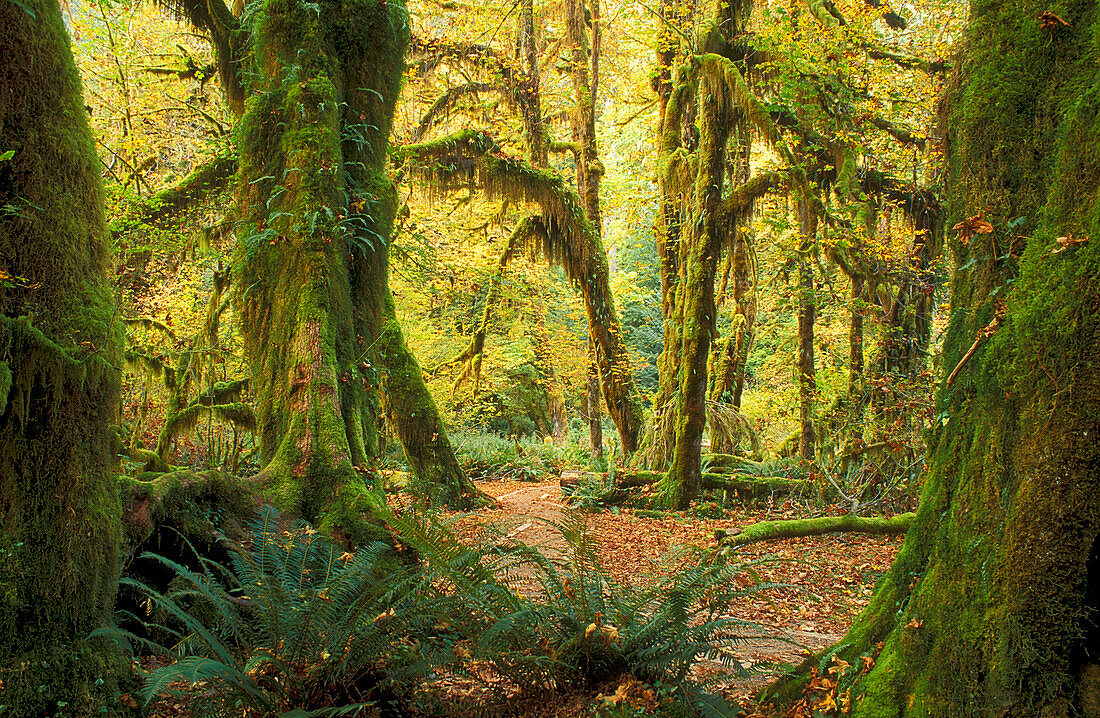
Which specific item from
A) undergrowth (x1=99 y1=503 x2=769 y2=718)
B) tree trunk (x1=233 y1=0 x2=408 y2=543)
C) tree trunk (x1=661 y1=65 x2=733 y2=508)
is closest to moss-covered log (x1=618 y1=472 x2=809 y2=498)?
tree trunk (x1=661 y1=65 x2=733 y2=508)

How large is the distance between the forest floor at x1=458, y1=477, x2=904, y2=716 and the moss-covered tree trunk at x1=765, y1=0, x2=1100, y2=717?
1.09m

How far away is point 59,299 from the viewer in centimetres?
287

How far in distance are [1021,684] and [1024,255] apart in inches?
51.9

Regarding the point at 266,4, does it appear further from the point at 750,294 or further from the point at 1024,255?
the point at 750,294

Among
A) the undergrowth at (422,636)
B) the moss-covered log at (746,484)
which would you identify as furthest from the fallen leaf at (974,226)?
the moss-covered log at (746,484)

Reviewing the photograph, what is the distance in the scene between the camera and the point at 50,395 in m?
2.81

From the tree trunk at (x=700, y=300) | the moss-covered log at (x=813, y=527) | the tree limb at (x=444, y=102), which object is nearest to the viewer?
the moss-covered log at (x=813, y=527)

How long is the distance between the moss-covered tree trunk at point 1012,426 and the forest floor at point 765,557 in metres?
1.09

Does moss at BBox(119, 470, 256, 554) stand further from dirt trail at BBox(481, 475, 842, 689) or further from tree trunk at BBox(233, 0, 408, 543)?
dirt trail at BBox(481, 475, 842, 689)

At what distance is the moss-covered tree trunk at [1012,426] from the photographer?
5.49 feet

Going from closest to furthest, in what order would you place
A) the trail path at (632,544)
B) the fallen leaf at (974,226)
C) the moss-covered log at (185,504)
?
1. the fallen leaf at (974,226)
2. the moss-covered log at (185,504)
3. the trail path at (632,544)

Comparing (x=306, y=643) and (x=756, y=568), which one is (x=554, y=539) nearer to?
(x=756, y=568)

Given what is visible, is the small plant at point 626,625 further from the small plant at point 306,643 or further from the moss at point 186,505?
the moss at point 186,505

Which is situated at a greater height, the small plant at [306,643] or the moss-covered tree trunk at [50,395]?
the moss-covered tree trunk at [50,395]
